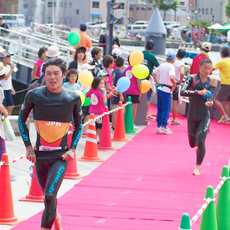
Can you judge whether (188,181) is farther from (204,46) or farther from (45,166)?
(204,46)

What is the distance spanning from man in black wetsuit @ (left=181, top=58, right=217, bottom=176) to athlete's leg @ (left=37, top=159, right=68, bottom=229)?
413cm

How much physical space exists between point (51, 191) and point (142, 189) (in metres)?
3.12

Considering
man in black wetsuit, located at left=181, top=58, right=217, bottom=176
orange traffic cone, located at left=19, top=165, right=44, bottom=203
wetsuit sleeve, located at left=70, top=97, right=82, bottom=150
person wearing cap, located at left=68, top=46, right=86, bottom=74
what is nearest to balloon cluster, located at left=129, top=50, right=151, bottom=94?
person wearing cap, located at left=68, top=46, right=86, bottom=74

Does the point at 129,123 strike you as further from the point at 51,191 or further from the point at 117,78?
the point at 51,191

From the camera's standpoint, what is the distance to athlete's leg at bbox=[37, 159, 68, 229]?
5543 millimetres

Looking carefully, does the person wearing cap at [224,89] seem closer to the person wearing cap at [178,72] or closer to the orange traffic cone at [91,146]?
the person wearing cap at [178,72]

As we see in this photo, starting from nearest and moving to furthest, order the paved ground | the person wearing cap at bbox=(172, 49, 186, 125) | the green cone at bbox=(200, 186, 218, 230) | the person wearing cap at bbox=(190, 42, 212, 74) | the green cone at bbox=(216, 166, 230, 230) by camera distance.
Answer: the green cone at bbox=(200, 186, 218, 230), the green cone at bbox=(216, 166, 230, 230), the paved ground, the person wearing cap at bbox=(172, 49, 186, 125), the person wearing cap at bbox=(190, 42, 212, 74)

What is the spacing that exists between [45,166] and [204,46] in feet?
34.5

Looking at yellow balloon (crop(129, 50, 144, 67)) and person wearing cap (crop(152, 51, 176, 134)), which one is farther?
yellow balloon (crop(129, 50, 144, 67))

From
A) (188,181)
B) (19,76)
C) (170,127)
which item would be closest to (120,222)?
(188,181)

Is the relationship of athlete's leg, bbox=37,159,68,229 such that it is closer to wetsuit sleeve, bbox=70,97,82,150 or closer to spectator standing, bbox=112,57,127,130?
wetsuit sleeve, bbox=70,97,82,150

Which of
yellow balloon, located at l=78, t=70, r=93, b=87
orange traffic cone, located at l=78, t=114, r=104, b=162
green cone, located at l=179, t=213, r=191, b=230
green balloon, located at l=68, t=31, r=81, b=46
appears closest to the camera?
green cone, located at l=179, t=213, r=191, b=230

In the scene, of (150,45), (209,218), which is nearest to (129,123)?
(150,45)

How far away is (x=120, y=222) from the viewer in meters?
6.66
